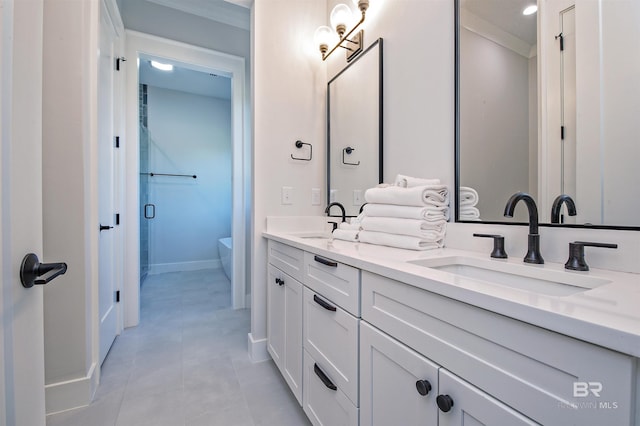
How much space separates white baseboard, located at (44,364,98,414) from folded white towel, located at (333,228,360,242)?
146cm

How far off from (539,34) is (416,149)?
57 cm

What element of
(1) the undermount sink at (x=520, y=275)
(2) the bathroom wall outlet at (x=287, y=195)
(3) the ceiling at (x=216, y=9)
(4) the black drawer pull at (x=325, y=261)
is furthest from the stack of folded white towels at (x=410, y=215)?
(3) the ceiling at (x=216, y=9)

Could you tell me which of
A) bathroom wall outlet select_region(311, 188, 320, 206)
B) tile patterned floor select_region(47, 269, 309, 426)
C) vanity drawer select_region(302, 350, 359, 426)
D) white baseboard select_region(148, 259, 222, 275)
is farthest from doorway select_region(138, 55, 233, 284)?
vanity drawer select_region(302, 350, 359, 426)

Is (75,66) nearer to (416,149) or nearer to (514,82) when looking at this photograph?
(416,149)

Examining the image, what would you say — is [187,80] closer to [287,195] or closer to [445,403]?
[287,195]

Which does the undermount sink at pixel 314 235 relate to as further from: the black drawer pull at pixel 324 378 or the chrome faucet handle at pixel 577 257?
the chrome faucet handle at pixel 577 257

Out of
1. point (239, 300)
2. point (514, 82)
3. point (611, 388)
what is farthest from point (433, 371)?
point (239, 300)

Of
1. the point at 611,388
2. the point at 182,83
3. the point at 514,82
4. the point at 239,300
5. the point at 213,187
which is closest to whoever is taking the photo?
the point at 611,388

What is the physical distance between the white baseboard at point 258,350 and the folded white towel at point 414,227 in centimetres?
116

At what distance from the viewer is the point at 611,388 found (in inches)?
13.2

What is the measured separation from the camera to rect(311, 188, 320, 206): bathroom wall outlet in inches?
79.1

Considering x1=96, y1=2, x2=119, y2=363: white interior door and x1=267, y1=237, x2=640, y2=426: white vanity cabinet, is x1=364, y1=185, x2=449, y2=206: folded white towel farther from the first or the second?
x1=96, y1=2, x2=119, y2=363: white interior door

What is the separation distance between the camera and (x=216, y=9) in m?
2.56

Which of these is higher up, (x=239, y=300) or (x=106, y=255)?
(x=106, y=255)
